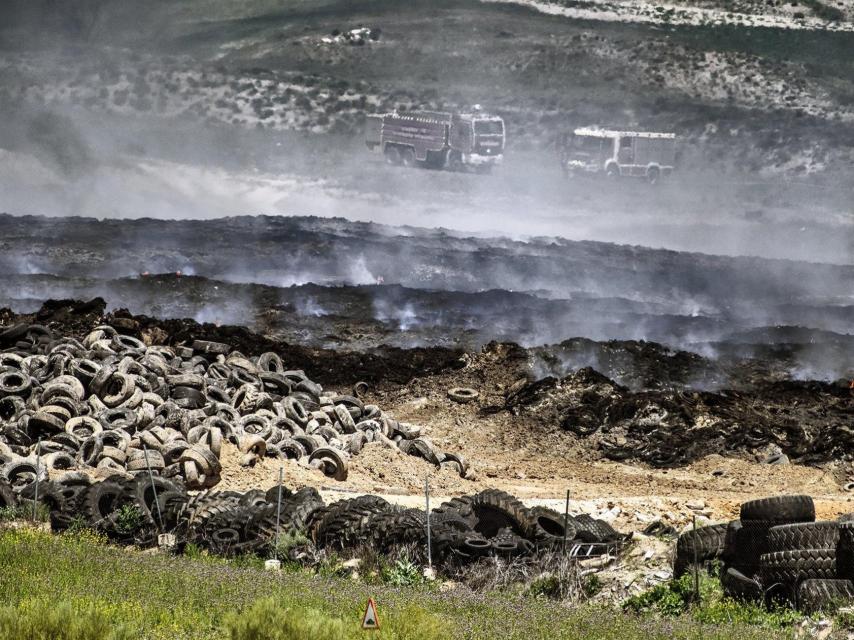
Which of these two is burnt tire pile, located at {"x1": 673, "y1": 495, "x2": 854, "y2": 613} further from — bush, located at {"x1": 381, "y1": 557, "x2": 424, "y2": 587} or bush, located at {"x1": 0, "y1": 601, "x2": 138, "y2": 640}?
bush, located at {"x1": 0, "y1": 601, "x2": 138, "y2": 640}

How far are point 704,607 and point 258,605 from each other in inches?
218

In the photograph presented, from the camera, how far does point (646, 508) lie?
20203 millimetres

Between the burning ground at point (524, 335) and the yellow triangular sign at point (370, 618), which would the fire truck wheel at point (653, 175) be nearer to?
the burning ground at point (524, 335)

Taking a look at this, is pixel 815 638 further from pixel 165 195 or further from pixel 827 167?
pixel 827 167

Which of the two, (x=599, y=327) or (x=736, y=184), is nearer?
(x=599, y=327)

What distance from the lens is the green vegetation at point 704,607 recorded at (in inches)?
512

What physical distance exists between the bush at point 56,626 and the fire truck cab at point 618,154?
82.9 m

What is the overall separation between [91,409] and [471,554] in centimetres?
999

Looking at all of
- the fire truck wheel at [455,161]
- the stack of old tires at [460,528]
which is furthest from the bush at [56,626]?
the fire truck wheel at [455,161]

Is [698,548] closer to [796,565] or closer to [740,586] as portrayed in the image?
[740,586]

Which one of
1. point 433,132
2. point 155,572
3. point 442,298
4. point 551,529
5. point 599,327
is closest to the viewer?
point 155,572

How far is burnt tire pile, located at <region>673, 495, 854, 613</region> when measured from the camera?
13422 millimetres

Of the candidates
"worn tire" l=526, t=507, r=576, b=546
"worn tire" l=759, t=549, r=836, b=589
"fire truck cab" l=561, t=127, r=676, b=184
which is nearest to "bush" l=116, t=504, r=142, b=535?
"worn tire" l=526, t=507, r=576, b=546

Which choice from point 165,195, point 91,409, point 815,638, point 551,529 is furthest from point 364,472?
point 165,195
